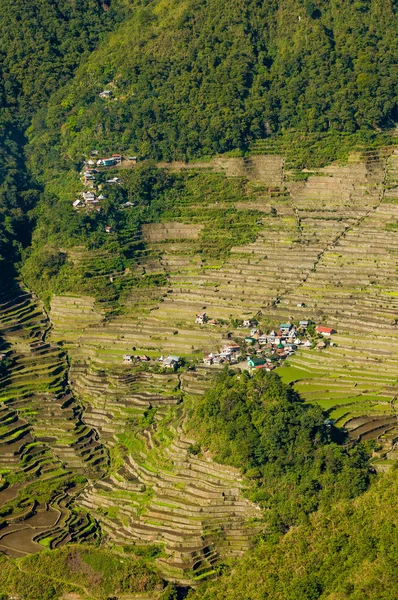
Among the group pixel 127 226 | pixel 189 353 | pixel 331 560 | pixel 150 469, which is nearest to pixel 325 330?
pixel 189 353

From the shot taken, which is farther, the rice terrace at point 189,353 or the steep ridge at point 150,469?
the rice terrace at point 189,353

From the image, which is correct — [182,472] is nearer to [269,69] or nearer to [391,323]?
[391,323]

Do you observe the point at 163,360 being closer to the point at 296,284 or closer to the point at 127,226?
the point at 296,284

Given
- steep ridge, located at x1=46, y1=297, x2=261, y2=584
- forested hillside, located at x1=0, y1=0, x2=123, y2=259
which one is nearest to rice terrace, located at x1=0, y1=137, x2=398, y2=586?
steep ridge, located at x1=46, y1=297, x2=261, y2=584

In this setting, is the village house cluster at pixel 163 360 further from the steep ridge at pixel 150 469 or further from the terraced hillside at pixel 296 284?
the terraced hillside at pixel 296 284

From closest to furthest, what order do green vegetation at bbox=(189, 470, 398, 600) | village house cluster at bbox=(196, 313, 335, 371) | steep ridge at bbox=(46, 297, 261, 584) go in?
green vegetation at bbox=(189, 470, 398, 600) → steep ridge at bbox=(46, 297, 261, 584) → village house cluster at bbox=(196, 313, 335, 371)

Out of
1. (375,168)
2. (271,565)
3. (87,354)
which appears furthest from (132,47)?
(271,565)

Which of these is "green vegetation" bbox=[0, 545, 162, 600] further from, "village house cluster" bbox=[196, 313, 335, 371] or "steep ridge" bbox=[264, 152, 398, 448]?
"village house cluster" bbox=[196, 313, 335, 371]

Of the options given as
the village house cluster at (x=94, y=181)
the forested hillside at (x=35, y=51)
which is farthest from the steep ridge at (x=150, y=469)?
the forested hillside at (x=35, y=51)

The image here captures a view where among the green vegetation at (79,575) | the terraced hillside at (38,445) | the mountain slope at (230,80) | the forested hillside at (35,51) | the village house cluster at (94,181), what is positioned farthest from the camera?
the forested hillside at (35,51)
